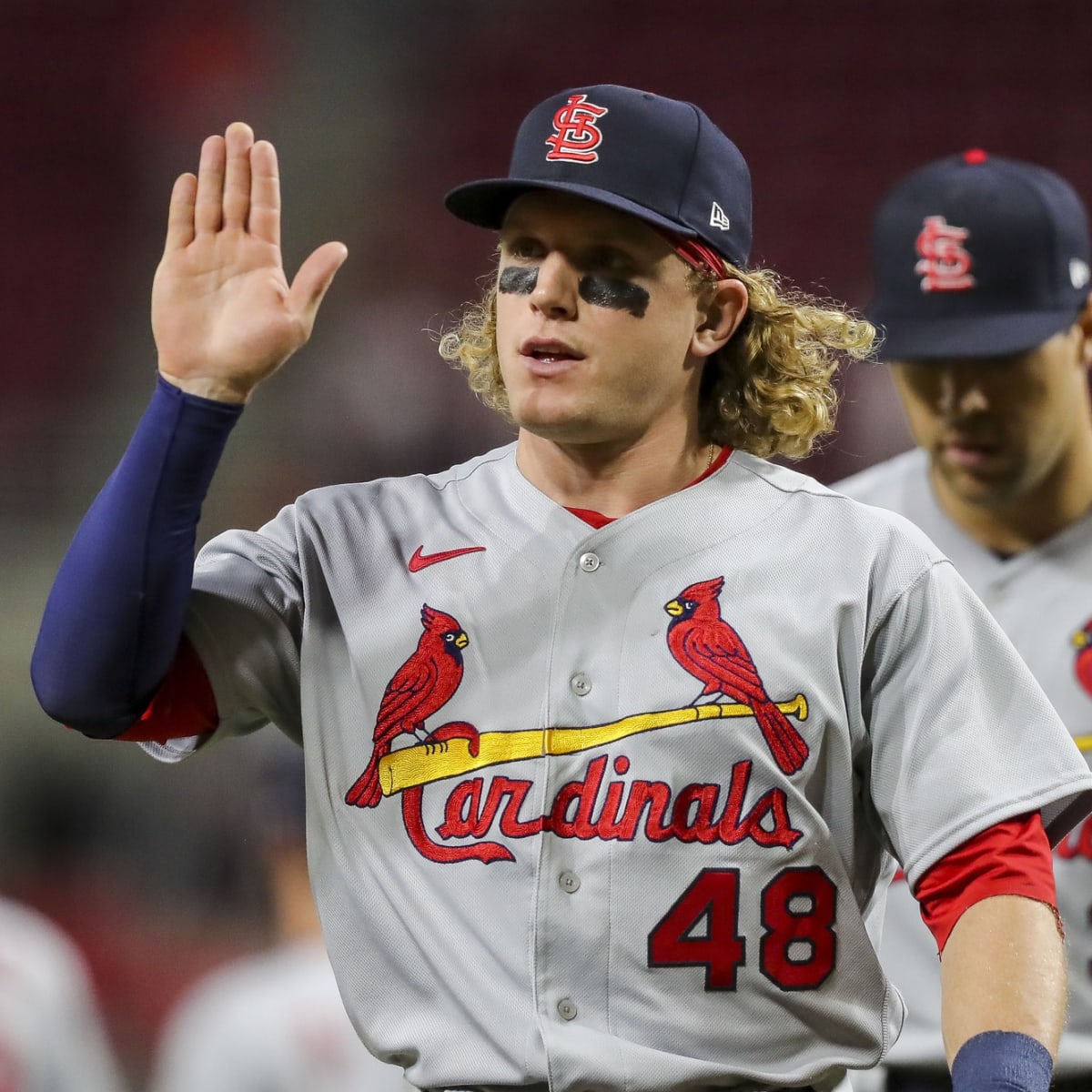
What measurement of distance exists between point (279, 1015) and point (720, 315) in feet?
7.10

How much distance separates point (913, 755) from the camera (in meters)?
1.73

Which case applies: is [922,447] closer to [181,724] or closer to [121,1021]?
[181,724]

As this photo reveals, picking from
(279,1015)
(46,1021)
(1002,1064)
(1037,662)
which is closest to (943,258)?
(1037,662)

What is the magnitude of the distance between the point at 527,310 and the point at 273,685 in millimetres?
497

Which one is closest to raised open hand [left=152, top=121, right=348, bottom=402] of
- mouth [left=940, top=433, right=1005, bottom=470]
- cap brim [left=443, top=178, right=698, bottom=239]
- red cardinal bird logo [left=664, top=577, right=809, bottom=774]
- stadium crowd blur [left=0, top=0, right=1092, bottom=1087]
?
cap brim [left=443, top=178, right=698, bottom=239]

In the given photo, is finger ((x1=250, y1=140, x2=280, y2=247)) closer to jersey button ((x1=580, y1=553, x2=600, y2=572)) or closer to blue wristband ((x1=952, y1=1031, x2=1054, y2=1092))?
jersey button ((x1=580, y1=553, x2=600, y2=572))

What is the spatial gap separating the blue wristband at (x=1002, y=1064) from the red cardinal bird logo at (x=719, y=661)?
327 millimetres

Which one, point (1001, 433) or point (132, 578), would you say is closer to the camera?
point (132, 578)

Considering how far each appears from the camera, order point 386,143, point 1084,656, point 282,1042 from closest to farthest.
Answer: point 1084,656 → point 282,1042 → point 386,143

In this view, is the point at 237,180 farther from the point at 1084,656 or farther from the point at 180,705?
the point at 1084,656

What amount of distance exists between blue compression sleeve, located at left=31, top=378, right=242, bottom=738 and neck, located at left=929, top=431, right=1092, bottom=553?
1.62 m

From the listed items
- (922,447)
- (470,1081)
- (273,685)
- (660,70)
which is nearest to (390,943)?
(470,1081)

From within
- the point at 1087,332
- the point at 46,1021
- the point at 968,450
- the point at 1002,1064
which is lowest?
the point at 46,1021

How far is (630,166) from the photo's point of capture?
1822 mm
